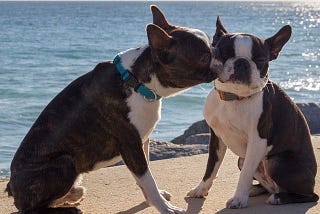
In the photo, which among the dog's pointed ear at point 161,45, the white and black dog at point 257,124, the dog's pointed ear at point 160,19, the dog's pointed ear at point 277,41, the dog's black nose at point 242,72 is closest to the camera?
the dog's pointed ear at point 161,45

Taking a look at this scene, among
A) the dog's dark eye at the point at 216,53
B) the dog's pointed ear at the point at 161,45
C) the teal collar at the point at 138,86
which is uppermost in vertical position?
the dog's pointed ear at the point at 161,45

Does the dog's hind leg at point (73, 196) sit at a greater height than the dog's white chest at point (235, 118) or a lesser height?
lesser

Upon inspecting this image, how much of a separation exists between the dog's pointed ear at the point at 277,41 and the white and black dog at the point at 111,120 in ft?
2.19

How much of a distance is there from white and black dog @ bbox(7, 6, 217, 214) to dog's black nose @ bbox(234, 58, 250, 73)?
19 centimetres

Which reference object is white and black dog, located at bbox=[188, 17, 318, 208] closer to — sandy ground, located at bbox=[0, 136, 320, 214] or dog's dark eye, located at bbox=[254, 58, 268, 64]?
dog's dark eye, located at bbox=[254, 58, 268, 64]

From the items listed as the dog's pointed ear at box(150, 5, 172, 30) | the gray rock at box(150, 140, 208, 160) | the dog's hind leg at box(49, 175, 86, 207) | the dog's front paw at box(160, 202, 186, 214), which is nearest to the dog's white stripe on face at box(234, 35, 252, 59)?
the dog's pointed ear at box(150, 5, 172, 30)

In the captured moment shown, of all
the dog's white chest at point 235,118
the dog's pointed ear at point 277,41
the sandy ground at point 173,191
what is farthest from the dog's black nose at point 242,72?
the sandy ground at point 173,191

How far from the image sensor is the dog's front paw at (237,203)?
5.89 meters

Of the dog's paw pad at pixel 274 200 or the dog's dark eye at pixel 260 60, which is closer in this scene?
the dog's dark eye at pixel 260 60

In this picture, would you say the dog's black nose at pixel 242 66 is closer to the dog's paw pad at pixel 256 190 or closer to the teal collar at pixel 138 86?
the teal collar at pixel 138 86

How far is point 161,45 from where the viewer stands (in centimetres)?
551

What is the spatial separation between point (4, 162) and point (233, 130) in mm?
6662

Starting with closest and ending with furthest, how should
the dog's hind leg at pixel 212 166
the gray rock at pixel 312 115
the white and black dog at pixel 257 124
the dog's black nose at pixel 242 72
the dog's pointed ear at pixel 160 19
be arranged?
the dog's black nose at pixel 242 72
the white and black dog at pixel 257 124
the dog's pointed ear at pixel 160 19
the dog's hind leg at pixel 212 166
the gray rock at pixel 312 115

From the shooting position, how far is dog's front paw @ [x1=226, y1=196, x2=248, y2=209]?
5.89m
